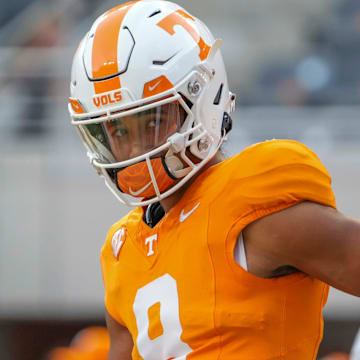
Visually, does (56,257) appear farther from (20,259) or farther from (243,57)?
(243,57)

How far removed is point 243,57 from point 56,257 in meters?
2.07

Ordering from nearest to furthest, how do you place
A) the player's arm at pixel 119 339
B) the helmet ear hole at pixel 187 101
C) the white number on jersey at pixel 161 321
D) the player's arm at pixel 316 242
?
1. the player's arm at pixel 316 242
2. the white number on jersey at pixel 161 321
3. the helmet ear hole at pixel 187 101
4. the player's arm at pixel 119 339

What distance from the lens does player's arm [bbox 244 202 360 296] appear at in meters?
1.32

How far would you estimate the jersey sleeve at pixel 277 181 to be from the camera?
1368 mm

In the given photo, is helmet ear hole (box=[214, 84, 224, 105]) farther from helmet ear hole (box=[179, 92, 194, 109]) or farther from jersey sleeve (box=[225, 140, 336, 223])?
jersey sleeve (box=[225, 140, 336, 223])

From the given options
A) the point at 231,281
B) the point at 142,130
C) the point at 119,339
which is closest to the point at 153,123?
the point at 142,130

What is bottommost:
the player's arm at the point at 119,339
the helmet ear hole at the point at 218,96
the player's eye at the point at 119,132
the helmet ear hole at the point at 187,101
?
the player's arm at the point at 119,339

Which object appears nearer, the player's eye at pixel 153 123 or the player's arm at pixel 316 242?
the player's arm at pixel 316 242

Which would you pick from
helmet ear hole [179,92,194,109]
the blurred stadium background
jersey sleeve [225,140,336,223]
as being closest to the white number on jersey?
jersey sleeve [225,140,336,223]

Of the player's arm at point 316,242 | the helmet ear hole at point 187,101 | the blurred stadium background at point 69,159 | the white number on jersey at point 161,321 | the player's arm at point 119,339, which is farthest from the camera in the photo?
the blurred stadium background at point 69,159

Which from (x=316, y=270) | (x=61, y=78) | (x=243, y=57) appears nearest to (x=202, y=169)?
(x=316, y=270)

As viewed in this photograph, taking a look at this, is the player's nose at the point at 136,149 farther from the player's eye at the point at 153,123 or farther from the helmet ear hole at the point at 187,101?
the helmet ear hole at the point at 187,101

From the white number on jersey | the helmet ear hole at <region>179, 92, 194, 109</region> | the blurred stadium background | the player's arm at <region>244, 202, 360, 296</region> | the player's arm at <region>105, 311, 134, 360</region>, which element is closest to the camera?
the player's arm at <region>244, 202, 360, 296</region>

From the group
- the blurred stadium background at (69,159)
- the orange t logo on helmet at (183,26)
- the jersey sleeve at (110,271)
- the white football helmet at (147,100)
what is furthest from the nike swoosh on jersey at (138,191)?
the blurred stadium background at (69,159)
